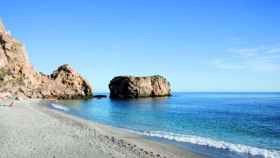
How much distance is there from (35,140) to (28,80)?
4170 inches

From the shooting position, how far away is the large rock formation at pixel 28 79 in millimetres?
112619

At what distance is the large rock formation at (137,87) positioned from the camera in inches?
5935

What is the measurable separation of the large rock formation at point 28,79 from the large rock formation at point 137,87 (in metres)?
12.8

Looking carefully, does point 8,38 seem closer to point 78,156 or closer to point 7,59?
point 7,59

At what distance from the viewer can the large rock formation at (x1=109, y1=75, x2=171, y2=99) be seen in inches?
5935

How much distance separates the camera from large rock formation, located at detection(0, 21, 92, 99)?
11262cm

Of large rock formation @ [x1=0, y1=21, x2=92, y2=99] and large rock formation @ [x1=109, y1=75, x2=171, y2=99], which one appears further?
large rock formation @ [x1=109, y1=75, x2=171, y2=99]

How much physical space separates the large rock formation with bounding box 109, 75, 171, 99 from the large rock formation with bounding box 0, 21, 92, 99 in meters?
12.8

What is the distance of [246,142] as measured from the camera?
27.7 m

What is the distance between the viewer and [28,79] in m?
122

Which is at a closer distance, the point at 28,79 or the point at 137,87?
the point at 28,79

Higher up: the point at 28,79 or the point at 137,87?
the point at 28,79

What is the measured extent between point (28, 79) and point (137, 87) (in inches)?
1933

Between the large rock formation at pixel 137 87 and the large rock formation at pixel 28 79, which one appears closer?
the large rock formation at pixel 28 79
